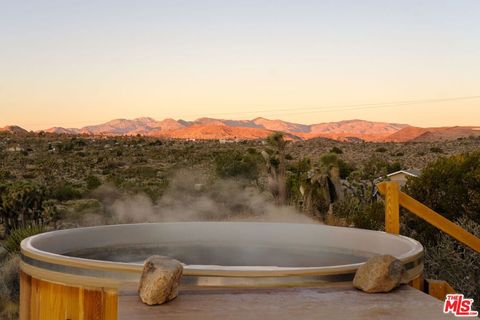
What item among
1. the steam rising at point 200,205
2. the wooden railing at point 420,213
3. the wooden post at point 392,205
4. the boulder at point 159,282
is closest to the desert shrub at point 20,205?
the steam rising at point 200,205

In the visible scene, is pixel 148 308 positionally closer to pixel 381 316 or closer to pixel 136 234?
pixel 381 316

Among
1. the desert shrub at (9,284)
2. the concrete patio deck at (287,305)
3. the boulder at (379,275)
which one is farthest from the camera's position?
the desert shrub at (9,284)

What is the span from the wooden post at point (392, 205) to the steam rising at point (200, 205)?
775cm

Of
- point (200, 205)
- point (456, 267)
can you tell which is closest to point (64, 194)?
point (200, 205)

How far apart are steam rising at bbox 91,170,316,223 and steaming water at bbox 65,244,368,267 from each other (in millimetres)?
6402

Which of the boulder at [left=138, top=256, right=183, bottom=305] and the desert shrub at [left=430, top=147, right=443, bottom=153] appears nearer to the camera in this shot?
the boulder at [left=138, top=256, right=183, bottom=305]

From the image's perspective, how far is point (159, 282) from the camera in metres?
3.81

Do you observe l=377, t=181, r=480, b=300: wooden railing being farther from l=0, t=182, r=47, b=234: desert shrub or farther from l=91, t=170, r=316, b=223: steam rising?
l=0, t=182, r=47, b=234: desert shrub

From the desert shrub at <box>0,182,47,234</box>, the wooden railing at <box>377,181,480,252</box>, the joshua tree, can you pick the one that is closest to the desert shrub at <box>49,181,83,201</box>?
the desert shrub at <box>0,182,47,234</box>

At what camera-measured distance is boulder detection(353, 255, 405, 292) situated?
4195mm

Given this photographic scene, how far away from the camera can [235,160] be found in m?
22.4

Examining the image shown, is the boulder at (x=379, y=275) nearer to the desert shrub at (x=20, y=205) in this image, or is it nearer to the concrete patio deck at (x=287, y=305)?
the concrete patio deck at (x=287, y=305)

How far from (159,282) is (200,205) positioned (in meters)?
13.8

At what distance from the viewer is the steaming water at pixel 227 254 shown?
7227mm
